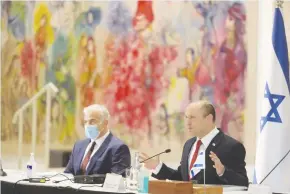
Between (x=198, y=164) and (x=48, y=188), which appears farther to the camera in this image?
(x=198, y=164)

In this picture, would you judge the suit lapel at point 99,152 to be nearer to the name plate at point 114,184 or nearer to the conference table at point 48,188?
the conference table at point 48,188

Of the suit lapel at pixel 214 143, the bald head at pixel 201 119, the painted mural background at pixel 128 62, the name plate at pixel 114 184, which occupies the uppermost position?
the painted mural background at pixel 128 62

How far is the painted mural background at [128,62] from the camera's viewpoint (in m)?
7.45

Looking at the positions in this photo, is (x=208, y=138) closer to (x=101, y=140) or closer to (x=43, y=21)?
(x=101, y=140)

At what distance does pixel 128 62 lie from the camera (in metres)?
7.70

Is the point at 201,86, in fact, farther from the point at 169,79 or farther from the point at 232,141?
the point at 232,141

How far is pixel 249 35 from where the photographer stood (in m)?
7.35

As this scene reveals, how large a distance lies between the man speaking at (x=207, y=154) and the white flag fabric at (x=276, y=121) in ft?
2.08

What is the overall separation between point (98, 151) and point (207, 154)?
123 cm

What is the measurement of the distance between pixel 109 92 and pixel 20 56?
120 cm

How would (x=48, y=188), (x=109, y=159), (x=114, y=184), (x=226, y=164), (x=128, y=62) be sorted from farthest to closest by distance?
(x=128, y=62)
(x=109, y=159)
(x=226, y=164)
(x=48, y=188)
(x=114, y=184)

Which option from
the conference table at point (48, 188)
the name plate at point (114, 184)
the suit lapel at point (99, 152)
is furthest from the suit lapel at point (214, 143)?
the suit lapel at point (99, 152)

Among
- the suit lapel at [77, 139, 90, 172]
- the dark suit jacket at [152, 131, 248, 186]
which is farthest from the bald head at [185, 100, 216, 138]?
the suit lapel at [77, 139, 90, 172]

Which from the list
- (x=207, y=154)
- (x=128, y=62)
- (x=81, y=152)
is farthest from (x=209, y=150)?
(x=128, y=62)
